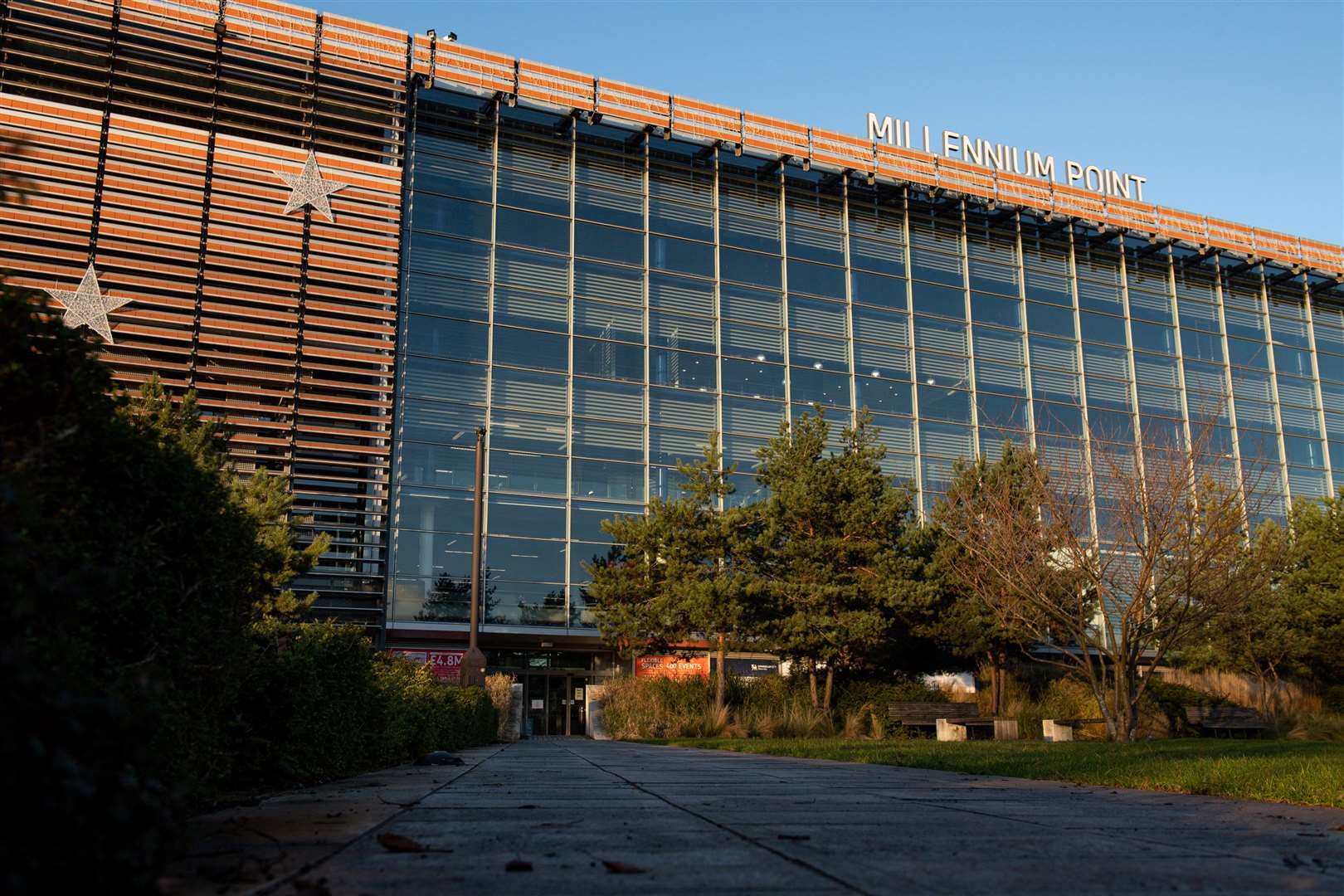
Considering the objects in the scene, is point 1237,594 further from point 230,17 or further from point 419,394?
point 230,17

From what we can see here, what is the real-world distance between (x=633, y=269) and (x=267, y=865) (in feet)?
107

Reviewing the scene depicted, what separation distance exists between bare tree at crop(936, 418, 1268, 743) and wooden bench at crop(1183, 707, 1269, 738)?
4858 millimetres

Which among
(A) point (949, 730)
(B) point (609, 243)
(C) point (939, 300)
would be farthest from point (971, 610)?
(C) point (939, 300)

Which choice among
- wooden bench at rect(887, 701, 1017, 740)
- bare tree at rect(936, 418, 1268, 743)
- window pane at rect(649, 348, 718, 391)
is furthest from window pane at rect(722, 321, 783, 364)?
bare tree at rect(936, 418, 1268, 743)

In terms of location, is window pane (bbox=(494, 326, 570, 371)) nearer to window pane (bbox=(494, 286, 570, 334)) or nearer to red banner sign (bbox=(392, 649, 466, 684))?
window pane (bbox=(494, 286, 570, 334))

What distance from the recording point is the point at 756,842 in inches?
166

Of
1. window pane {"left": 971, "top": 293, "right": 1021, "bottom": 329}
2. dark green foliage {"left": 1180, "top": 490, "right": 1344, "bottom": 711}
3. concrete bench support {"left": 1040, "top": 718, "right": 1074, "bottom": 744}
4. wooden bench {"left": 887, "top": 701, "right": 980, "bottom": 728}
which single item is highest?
window pane {"left": 971, "top": 293, "right": 1021, "bottom": 329}

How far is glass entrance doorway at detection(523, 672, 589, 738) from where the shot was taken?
106 feet

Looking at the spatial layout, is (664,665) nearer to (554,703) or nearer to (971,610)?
(554,703)

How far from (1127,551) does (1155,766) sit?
9074 mm

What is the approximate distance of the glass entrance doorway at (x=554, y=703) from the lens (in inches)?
1267

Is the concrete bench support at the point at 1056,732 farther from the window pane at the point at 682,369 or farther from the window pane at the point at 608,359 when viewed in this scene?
the window pane at the point at 608,359

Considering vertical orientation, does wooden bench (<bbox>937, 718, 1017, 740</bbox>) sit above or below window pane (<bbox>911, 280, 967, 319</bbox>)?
below

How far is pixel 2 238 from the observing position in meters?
26.2
